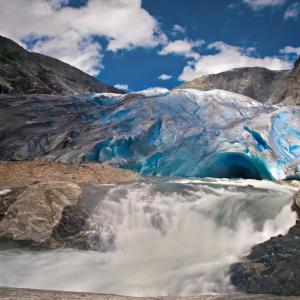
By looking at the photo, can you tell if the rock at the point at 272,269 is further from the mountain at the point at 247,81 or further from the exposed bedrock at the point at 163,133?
the mountain at the point at 247,81

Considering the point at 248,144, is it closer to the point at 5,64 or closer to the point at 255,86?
the point at 5,64

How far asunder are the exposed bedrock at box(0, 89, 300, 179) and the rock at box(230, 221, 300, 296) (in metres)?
6.23

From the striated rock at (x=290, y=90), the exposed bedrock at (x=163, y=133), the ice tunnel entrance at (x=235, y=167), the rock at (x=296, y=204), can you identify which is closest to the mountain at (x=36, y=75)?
the striated rock at (x=290, y=90)

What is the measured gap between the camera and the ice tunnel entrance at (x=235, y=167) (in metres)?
12.6

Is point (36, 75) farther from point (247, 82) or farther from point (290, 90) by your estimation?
point (247, 82)

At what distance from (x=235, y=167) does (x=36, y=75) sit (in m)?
30.9

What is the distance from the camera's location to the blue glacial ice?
12680 mm

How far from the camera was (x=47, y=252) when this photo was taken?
7039 mm

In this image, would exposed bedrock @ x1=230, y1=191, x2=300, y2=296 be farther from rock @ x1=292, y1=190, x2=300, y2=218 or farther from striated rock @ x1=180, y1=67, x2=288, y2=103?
striated rock @ x1=180, y1=67, x2=288, y2=103

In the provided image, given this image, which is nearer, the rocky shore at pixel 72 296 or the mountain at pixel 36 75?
the rocky shore at pixel 72 296

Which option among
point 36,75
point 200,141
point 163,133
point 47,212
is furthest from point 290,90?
point 47,212

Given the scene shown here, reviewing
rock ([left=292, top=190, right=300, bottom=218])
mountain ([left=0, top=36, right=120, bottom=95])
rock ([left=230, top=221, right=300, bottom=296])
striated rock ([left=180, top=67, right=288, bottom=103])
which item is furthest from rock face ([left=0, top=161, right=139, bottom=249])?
striated rock ([left=180, top=67, right=288, bottom=103])

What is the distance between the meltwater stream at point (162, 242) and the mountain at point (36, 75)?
89.8 feet

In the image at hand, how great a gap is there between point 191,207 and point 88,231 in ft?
6.11
